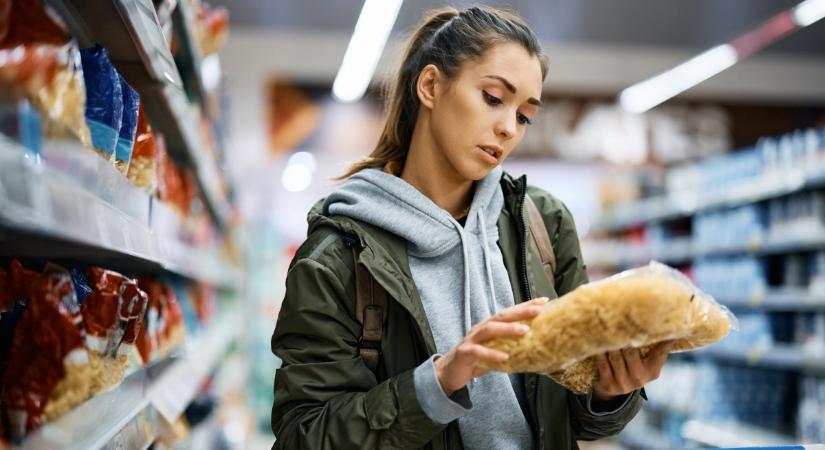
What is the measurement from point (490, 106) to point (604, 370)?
1.77 feet

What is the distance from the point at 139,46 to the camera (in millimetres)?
1609

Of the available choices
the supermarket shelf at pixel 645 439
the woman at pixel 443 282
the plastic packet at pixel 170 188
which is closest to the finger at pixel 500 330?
the woman at pixel 443 282

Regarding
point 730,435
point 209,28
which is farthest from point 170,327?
point 730,435

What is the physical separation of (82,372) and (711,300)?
995 millimetres

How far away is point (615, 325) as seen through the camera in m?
1.22

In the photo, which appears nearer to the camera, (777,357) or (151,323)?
(151,323)

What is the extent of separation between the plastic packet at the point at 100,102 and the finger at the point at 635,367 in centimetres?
97

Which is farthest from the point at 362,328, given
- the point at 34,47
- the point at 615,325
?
the point at 34,47

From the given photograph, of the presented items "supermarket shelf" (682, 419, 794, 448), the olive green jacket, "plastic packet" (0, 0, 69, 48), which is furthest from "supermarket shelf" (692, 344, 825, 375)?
"plastic packet" (0, 0, 69, 48)

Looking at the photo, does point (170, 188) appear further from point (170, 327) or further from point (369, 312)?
point (369, 312)

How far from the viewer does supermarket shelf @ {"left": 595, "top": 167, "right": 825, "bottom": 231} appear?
15.7 feet

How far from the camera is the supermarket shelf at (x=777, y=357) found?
4.70 metres

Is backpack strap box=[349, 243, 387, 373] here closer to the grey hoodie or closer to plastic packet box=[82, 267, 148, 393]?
the grey hoodie

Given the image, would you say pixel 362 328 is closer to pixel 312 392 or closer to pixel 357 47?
pixel 312 392
